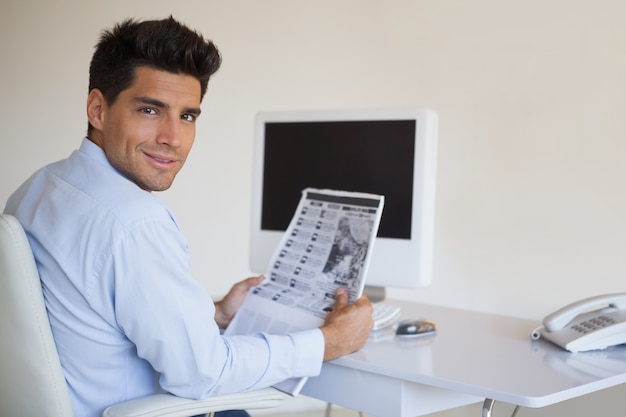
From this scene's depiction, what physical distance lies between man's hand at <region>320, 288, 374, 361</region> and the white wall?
207cm

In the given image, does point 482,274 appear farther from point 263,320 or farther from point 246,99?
point 263,320

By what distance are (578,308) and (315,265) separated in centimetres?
65

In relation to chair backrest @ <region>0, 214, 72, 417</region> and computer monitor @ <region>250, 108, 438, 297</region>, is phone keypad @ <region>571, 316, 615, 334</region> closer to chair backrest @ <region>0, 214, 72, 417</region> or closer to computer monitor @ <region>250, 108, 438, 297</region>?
computer monitor @ <region>250, 108, 438, 297</region>

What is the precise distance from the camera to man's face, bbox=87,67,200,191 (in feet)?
5.46

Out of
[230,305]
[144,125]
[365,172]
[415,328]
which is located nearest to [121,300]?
[144,125]

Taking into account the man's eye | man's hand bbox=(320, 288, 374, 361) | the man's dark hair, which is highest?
the man's dark hair

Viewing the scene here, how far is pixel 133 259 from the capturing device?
1.42 m

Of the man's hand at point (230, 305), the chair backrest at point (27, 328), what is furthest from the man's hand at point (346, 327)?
the chair backrest at point (27, 328)

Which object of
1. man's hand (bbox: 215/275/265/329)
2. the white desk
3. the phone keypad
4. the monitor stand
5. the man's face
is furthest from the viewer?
the monitor stand

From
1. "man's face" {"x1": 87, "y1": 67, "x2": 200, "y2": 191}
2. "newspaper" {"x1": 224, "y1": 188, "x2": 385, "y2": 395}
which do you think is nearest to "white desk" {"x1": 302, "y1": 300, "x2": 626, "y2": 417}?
"newspaper" {"x1": 224, "y1": 188, "x2": 385, "y2": 395}

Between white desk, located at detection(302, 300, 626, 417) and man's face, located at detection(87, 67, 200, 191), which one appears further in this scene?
man's face, located at detection(87, 67, 200, 191)

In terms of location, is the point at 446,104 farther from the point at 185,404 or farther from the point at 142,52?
the point at 185,404

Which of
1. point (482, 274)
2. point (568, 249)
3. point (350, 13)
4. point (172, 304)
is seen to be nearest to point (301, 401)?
point (482, 274)

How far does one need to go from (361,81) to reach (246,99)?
2.27 ft
